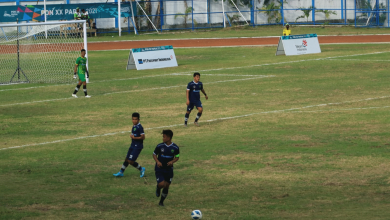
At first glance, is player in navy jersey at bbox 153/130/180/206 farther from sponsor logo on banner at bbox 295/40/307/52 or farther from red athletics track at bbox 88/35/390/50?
red athletics track at bbox 88/35/390/50

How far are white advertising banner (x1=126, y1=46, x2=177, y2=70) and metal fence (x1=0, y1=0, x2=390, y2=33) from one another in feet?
84.1

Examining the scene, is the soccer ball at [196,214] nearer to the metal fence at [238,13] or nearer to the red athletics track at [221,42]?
the red athletics track at [221,42]

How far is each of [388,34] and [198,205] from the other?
4431 centimetres

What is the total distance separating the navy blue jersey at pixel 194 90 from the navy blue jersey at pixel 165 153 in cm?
810

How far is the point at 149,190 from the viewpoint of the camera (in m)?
12.6

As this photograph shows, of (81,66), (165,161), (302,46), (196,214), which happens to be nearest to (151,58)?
(302,46)

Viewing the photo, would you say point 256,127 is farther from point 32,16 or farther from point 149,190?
point 32,16

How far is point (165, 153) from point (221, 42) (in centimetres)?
4122

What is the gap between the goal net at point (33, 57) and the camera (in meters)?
32.8

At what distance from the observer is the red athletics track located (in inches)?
1953

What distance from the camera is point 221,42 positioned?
51.9 meters

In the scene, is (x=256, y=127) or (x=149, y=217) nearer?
(x=149, y=217)

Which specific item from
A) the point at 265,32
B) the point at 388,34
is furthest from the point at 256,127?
the point at 265,32

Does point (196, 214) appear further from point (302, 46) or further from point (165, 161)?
point (302, 46)
